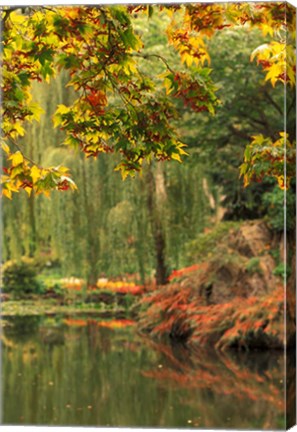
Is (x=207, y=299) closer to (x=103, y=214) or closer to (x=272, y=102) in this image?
(x=103, y=214)

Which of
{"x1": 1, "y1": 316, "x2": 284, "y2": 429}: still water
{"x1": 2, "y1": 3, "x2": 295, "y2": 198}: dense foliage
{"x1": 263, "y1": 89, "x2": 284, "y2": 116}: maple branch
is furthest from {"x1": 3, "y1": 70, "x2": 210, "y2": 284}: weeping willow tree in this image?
{"x1": 263, "y1": 89, "x2": 284, "y2": 116}: maple branch

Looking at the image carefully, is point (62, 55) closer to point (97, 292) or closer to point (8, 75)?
point (8, 75)

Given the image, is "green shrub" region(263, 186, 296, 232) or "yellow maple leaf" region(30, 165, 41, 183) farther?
"yellow maple leaf" region(30, 165, 41, 183)

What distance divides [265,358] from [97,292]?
1136 millimetres

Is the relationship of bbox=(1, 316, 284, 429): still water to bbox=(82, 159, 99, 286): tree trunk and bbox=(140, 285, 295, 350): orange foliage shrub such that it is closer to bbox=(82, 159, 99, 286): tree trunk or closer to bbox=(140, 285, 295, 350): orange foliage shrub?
bbox=(140, 285, 295, 350): orange foliage shrub

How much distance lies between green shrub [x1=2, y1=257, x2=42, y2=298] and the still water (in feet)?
0.56

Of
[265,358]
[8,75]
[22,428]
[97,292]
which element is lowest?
[22,428]

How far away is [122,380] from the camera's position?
634 centimetres

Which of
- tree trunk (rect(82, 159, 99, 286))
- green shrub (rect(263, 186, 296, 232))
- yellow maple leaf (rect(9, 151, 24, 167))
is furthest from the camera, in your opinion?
tree trunk (rect(82, 159, 99, 286))

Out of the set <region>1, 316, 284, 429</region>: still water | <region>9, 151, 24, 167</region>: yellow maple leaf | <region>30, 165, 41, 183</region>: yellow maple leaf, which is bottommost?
<region>1, 316, 284, 429</region>: still water

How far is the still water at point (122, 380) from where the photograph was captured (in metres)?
6.16

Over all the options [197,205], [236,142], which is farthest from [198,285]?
[236,142]

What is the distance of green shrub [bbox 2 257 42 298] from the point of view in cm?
650

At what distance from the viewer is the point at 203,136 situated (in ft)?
20.8
